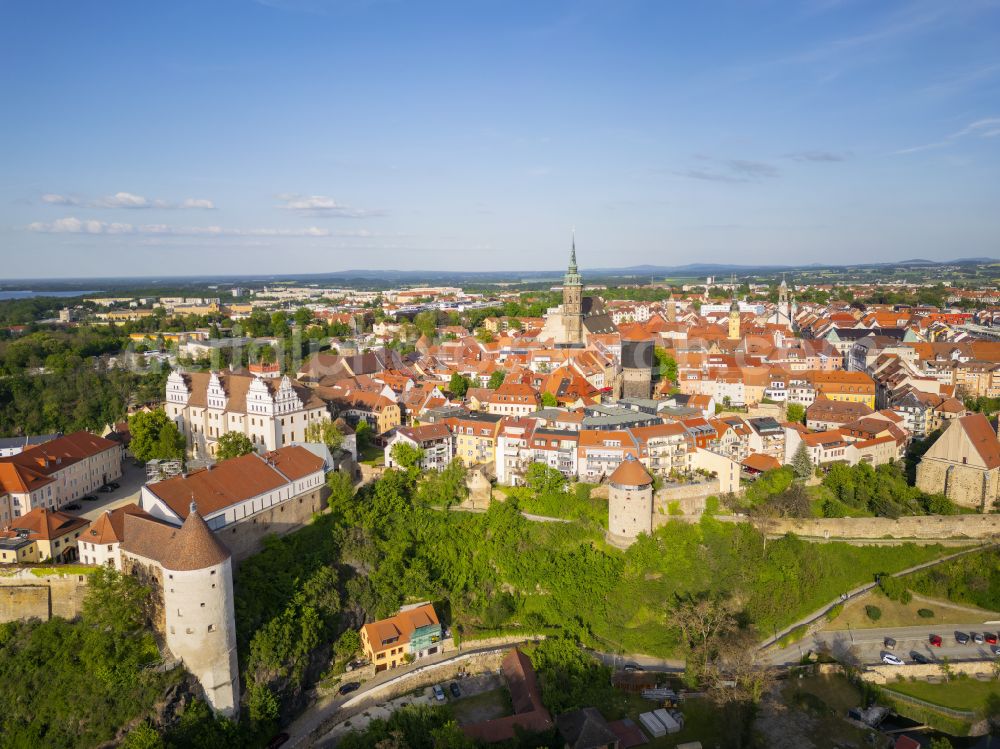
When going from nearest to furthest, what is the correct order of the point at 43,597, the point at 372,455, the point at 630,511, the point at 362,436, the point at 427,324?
the point at 43,597 → the point at 630,511 → the point at 372,455 → the point at 362,436 → the point at 427,324

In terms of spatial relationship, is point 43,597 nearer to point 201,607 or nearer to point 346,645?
point 201,607

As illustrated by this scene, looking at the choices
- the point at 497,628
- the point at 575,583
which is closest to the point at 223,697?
the point at 497,628

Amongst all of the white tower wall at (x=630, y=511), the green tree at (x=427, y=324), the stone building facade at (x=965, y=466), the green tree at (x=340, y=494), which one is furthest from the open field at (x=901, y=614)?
the green tree at (x=427, y=324)

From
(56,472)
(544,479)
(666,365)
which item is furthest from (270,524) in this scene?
(666,365)

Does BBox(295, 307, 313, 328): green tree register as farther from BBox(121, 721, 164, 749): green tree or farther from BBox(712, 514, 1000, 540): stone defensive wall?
BBox(121, 721, 164, 749): green tree

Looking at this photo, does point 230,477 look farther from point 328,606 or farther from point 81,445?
point 81,445

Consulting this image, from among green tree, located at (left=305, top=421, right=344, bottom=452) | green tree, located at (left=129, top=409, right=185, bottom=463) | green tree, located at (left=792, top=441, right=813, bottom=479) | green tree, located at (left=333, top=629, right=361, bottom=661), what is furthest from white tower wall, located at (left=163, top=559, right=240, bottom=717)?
green tree, located at (left=792, top=441, right=813, bottom=479)

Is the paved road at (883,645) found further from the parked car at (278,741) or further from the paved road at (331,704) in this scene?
the parked car at (278,741)
